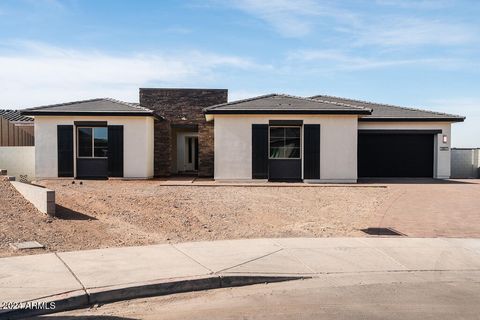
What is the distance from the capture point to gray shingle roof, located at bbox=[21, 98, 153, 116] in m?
22.2

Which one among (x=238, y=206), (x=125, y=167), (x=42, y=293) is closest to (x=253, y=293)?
(x=42, y=293)

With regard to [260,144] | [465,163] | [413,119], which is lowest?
[465,163]

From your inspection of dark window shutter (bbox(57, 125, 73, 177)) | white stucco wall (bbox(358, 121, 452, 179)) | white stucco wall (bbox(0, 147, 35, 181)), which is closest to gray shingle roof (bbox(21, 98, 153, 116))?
dark window shutter (bbox(57, 125, 73, 177))

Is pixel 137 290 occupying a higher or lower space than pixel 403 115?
lower

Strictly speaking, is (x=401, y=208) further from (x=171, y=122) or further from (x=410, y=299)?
(x=171, y=122)

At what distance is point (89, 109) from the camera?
22.8m

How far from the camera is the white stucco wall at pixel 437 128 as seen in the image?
24.9 metres

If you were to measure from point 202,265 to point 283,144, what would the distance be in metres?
15.0

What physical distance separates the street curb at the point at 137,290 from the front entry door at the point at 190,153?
22377 millimetres

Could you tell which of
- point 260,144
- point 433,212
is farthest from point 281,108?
point 433,212

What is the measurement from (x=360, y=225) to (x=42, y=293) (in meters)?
7.95

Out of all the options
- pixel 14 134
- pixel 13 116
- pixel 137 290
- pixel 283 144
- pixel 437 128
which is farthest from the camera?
pixel 13 116

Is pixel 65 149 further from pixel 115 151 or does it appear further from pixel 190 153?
pixel 190 153

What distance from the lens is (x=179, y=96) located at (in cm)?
2677
